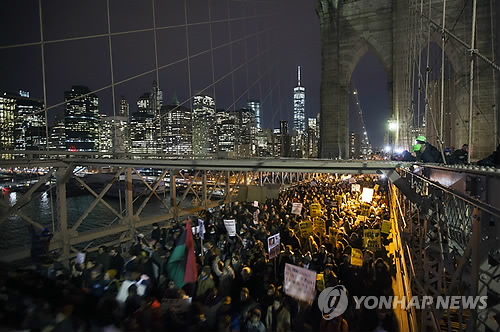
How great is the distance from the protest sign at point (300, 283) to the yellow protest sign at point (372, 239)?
277cm

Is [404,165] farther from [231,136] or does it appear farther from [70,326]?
[231,136]

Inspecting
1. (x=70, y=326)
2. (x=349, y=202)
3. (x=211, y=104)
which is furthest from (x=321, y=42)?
(x=70, y=326)

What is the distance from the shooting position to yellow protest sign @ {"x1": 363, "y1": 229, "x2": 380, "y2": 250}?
713 centimetres

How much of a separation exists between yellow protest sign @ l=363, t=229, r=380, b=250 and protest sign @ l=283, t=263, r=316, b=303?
9.10ft

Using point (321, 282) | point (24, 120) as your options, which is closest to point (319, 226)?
point (321, 282)

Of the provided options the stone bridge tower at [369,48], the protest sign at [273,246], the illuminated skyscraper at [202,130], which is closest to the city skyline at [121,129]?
the illuminated skyscraper at [202,130]

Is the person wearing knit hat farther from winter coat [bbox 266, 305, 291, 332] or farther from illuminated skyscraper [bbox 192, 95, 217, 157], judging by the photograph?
illuminated skyscraper [bbox 192, 95, 217, 157]

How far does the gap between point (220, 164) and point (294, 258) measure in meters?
2.59

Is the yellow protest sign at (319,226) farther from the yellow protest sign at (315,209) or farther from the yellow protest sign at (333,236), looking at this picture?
the yellow protest sign at (315,209)

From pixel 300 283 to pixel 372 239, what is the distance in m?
2.98

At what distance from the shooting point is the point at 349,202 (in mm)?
14070

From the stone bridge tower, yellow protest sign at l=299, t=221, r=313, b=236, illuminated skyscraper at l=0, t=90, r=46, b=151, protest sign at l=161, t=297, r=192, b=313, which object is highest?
the stone bridge tower

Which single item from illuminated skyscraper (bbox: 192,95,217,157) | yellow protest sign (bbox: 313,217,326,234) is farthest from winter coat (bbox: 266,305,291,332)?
illuminated skyscraper (bbox: 192,95,217,157)

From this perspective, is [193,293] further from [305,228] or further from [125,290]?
[305,228]
